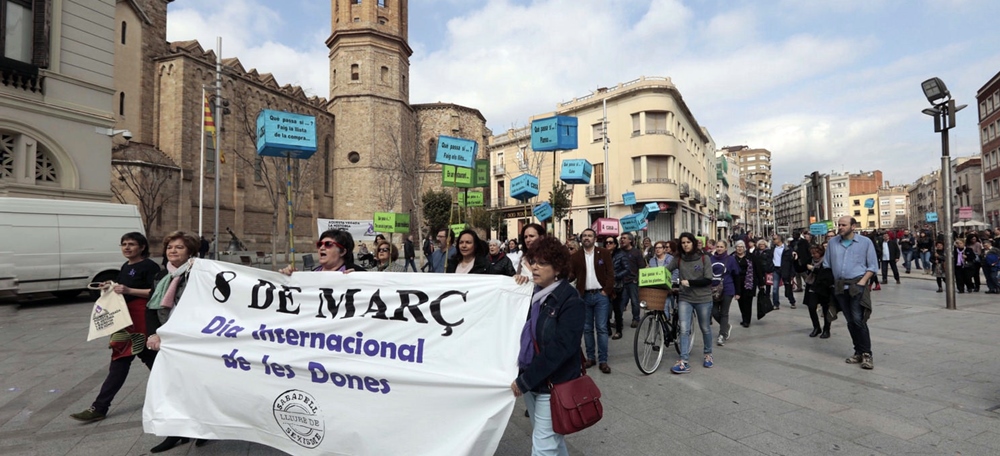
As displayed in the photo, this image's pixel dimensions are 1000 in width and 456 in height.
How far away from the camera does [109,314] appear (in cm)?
408

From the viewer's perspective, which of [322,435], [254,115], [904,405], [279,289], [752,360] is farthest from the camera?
[254,115]

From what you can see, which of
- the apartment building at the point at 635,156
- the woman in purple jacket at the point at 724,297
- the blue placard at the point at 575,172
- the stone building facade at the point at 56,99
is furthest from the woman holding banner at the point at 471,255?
the apartment building at the point at 635,156

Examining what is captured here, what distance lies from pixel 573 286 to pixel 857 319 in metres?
5.03

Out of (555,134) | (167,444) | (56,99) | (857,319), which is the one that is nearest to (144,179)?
(56,99)

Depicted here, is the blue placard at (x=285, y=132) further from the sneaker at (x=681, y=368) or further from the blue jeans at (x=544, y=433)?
the blue jeans at (x=544, y=433)

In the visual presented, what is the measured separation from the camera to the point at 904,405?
463cm

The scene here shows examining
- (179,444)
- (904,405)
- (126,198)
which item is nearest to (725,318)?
(904,405)

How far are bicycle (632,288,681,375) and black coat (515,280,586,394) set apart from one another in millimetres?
3385

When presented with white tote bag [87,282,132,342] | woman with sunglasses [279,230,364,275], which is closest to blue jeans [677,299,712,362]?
woman with sunglasses [279,230,364,275]

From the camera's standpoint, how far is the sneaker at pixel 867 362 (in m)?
5.92

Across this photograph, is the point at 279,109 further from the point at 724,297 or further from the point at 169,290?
the point at 169,290

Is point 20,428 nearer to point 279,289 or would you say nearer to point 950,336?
point 279,289

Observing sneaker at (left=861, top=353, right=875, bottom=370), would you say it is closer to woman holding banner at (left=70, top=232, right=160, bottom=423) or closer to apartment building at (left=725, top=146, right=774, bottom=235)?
woman holding banner at (left=70, top=232, right=160, bottom=423)

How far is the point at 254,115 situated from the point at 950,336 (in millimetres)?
40672
